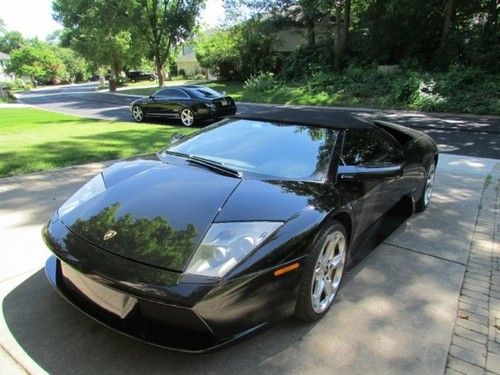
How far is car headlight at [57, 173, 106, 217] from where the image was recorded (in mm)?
2771

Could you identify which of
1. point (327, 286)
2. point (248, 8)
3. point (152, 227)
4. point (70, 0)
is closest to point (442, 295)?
point (327, 286)

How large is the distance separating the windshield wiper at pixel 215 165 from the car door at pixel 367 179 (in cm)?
74

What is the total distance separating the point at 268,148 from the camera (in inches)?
→ 128

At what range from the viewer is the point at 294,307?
2.44 meters

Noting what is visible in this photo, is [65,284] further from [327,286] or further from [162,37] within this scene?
[162,37]

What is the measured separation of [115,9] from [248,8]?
33.9ft

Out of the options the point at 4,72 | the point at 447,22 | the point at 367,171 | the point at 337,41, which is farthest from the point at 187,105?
the point at 4,72

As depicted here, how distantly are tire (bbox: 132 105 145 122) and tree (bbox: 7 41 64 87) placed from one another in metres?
62.9

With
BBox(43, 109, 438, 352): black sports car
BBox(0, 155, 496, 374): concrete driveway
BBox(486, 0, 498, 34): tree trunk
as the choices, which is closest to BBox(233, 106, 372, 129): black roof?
BBox(43, 109, 438, 352): black sports car

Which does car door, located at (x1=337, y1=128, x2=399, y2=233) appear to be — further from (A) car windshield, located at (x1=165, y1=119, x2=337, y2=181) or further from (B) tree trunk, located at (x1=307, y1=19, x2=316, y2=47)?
(B) tree trunk, located at (x1=307, y1=19, x2=316, y2=47)

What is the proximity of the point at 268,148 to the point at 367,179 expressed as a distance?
792 millimetres

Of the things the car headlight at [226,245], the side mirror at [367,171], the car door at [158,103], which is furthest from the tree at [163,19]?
the car headlight at [226,245]

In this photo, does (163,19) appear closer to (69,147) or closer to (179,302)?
(69,147)

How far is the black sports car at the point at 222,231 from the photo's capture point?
A: 2.07 meters
